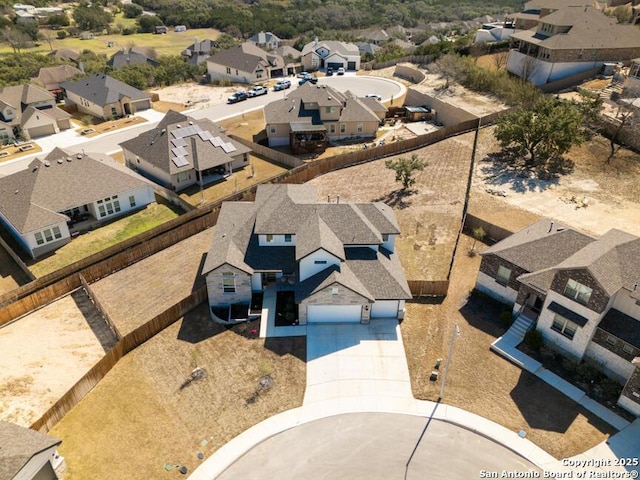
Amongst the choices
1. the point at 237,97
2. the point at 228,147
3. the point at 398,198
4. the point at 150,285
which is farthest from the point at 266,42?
the point at 150,285

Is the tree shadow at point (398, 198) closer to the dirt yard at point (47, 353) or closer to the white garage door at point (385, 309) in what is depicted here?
the white garage door at point (385, 309)

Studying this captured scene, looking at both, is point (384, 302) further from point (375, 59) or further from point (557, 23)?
point (375, 59)

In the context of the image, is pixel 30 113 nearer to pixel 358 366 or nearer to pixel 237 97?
pixel 237 97

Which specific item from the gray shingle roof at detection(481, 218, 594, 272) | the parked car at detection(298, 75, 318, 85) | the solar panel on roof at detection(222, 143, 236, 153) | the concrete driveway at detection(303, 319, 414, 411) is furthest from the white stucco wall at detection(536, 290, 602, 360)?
the parked car at detection(298, 75, 318, 85)

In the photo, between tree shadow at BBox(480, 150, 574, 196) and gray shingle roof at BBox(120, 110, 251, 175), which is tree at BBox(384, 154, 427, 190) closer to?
tree shadow at BBox(480, 150, 574, 196)

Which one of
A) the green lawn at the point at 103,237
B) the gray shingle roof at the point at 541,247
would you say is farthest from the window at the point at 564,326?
the green lawn at the point at 103,237

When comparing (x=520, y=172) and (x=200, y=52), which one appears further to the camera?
(x=200, y=52)

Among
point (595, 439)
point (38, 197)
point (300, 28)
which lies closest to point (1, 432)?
point (38, 197)
